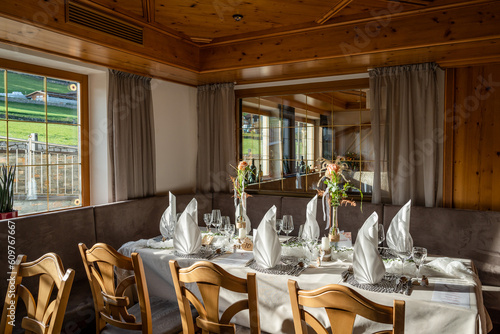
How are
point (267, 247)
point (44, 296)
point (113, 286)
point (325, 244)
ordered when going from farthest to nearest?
point (325, 244), point (267, 247), point (113, 286), point (44, 296)

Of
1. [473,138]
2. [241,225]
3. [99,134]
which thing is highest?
[99,134]

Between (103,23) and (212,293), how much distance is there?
93.1 inches

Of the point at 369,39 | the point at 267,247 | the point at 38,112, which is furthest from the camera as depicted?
the point at 38,112

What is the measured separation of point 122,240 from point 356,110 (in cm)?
287

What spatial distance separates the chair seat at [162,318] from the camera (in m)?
2.09

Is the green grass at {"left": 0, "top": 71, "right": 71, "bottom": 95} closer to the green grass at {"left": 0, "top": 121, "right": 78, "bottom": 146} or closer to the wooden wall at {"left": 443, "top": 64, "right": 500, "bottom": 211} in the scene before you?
the green grass at {"left": 0, "top": 121, "right": 78, "bottom": 146}

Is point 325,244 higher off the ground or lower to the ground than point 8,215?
lower

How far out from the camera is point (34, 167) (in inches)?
136

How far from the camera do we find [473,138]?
3.60m

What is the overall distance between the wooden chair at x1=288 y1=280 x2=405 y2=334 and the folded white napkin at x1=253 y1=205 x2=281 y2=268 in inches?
28.4

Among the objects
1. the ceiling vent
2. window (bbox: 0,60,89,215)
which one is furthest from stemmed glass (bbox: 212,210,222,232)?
window (bbox: 0,60,89,215)

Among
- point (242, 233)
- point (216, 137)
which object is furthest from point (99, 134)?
point (242, 233)

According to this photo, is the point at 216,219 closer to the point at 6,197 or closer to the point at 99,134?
the point at 6,197

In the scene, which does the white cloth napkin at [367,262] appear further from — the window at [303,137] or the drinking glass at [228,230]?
the window at [303,137]
